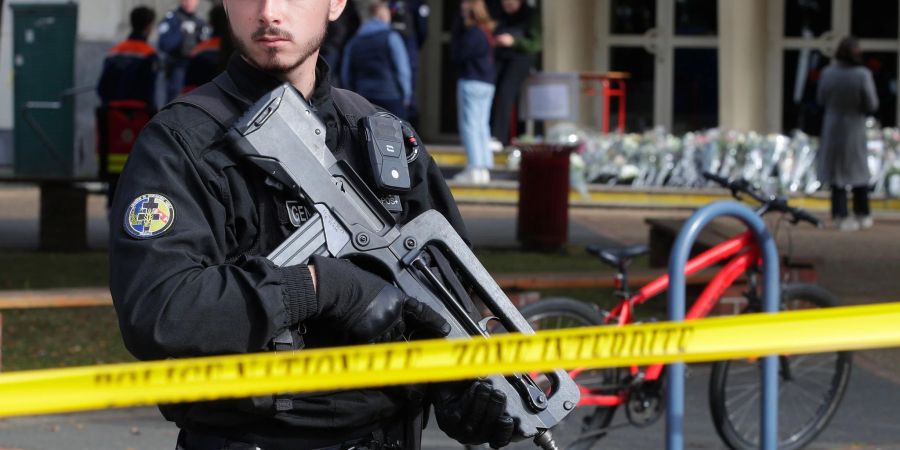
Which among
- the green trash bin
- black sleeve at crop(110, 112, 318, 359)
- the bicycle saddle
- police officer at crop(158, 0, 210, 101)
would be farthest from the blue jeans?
black sleeve at crop(110, 112, 318, 359)

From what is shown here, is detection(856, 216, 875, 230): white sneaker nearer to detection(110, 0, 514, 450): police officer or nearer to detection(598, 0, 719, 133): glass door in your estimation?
detection(598, 0, 719, 133): glass door

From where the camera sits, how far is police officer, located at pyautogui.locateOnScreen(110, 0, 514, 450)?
8.49ft

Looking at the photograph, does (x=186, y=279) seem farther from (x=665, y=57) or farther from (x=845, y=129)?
(x=665, y=57)

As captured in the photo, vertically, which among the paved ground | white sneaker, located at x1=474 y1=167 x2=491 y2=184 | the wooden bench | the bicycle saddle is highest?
the bicycle saddle

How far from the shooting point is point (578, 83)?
17.3m

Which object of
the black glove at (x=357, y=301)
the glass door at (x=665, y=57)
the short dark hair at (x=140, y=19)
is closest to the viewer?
the black glove at (x=357, y=301)

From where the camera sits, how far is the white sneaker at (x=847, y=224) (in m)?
14.2

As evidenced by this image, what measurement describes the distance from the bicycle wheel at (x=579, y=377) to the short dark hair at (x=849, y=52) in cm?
808

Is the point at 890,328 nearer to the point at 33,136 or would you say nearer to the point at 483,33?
the point at 483,33

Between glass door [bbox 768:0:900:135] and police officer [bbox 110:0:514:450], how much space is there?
16.2 metres

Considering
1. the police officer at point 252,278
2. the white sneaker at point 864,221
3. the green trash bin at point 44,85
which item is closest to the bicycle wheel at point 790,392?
the police officer at point 252,278

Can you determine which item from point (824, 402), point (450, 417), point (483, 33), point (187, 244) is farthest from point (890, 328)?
point (483, 33)

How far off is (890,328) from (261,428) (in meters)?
1.32

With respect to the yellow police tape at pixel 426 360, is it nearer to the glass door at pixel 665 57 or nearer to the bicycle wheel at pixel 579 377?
the bicycle wheel at pixel 579 377
